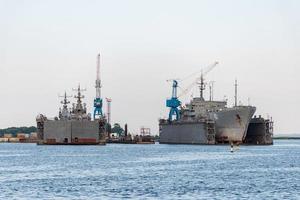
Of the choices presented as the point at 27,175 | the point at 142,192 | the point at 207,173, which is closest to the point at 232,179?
the point at 207,173

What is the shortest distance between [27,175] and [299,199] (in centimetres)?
3911

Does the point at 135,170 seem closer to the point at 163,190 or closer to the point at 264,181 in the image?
the point at 264,181

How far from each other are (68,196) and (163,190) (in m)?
Result: 10.4

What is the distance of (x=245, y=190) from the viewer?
7144cm

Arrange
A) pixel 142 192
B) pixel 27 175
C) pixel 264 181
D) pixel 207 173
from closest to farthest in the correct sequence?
pixel 142 192, pixel 264 181, pixel 27 175, pixel 207 173

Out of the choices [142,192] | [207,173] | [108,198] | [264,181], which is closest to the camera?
[108,198]

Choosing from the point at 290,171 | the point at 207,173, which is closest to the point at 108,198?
the point at 207,173

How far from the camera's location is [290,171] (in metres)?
103

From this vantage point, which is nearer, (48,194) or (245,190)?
(48,194)

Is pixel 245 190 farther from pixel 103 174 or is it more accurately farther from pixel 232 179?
pixel 103 174

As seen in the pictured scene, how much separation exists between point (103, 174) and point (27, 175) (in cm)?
939

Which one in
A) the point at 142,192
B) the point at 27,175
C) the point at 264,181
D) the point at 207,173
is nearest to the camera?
the point at 142,192

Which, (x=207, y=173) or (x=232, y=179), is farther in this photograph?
(x=207, y=173)

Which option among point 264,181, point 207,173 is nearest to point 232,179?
point 264,181
